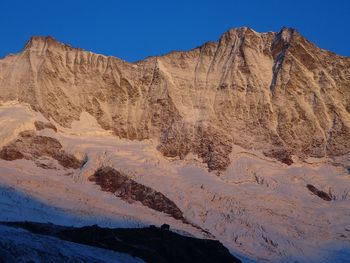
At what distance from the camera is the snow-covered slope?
92125 mm

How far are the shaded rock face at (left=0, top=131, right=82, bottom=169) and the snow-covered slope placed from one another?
3.38ft

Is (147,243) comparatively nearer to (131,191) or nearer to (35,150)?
(131,191)

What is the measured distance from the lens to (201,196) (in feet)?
343

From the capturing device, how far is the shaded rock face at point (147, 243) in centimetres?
6106

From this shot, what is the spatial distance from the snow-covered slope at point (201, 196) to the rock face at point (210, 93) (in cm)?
338

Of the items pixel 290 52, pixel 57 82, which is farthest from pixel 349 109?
pixel 57 82

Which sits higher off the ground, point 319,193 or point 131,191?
point 319,193

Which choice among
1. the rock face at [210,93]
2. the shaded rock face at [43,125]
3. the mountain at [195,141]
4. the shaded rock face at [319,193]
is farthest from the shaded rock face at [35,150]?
the shaded rock face at [319,193]

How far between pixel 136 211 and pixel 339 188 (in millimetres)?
30205

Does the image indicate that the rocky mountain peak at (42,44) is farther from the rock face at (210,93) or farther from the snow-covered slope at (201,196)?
the snow-covered slope at (201,196)

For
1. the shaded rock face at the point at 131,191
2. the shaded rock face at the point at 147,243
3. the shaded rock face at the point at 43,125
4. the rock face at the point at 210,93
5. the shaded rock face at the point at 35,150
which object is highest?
the rock face at the point at 210,93

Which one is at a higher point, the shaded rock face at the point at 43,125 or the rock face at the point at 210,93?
the rock face at the point at 210,93

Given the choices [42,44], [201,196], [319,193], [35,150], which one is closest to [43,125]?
A: [35,150]

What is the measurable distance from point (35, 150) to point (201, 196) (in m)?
23.1
